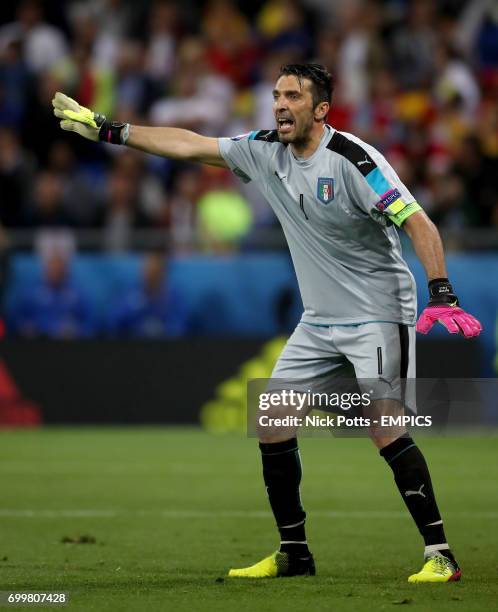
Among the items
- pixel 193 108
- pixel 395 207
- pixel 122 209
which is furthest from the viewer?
pixel 193 108

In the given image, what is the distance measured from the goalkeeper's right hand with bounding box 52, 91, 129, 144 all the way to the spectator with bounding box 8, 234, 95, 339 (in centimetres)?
779

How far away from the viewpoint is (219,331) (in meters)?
14.4

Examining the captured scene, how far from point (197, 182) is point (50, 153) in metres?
2.46

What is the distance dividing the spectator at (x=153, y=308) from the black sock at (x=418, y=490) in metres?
8.33

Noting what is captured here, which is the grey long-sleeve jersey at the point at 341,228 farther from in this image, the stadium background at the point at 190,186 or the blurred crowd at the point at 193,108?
the blurred crowd at the point at 193,108

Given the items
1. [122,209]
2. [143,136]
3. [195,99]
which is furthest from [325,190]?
[195,99]

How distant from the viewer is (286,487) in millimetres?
6379

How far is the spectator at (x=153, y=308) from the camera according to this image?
14289 mm

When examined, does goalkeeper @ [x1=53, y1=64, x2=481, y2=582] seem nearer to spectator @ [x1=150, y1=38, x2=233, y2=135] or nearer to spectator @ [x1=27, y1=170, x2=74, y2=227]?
spectator @ [x1=27, y1=170, x2=74, y2=227]

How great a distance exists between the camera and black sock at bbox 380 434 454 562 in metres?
A: 6.05

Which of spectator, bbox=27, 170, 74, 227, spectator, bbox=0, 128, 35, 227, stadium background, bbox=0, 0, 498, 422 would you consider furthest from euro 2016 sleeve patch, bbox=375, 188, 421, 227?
spectator, bbox=0, 128, 35, 227

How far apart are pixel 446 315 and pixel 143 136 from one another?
1.81 meters

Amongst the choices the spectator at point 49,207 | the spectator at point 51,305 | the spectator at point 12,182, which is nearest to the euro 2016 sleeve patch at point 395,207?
the spectator at point 51,305

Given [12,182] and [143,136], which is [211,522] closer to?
[143,136]
